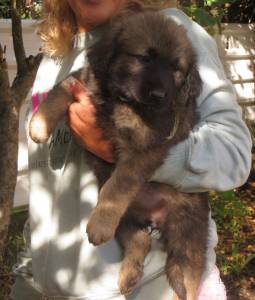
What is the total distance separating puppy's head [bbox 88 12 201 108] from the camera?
6.79 ft

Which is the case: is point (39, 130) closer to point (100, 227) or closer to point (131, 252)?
point (100, 227)

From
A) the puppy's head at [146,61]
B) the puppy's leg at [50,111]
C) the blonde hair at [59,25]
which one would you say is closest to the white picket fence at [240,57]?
the blonde hair at [59,25]

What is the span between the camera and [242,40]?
7.42 m

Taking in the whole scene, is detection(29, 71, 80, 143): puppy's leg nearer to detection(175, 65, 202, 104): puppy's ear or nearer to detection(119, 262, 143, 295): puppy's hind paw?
detection(175, 65, 202, 104): puppy's ear

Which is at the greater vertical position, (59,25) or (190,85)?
(59,25)

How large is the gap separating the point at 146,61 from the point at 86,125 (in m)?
0.36

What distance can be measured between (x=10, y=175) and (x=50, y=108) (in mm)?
775

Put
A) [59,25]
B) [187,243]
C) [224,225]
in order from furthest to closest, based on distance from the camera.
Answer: [224,225] → [59,25] → [187,243]

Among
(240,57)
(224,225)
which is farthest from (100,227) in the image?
(240,57)

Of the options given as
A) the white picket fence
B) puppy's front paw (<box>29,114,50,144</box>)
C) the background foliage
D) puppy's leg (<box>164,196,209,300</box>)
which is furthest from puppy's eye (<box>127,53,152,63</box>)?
the white picket fence

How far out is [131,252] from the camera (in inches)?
82.7

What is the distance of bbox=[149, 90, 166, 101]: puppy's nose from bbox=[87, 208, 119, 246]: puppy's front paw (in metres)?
0.47

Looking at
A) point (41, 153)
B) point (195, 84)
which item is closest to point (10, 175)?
point (41, 153)

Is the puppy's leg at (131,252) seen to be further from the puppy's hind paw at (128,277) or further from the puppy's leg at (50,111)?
the puppy's leg at (50,111)
